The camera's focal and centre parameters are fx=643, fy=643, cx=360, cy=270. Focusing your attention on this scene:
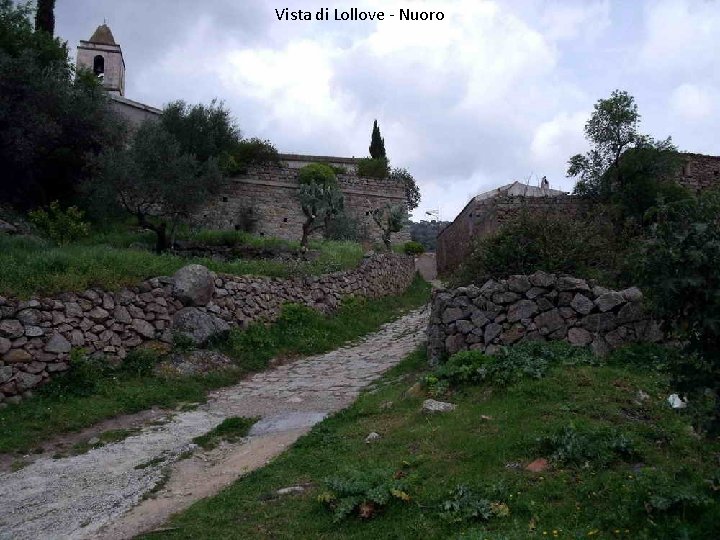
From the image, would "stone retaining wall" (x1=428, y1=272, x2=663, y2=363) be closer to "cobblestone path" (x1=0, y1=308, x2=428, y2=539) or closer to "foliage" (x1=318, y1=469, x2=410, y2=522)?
"cobblestone path" (x1=0, y1=308, x2=428, y2=539)

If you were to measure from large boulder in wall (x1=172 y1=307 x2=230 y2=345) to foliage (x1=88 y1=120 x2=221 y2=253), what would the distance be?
5353 mm

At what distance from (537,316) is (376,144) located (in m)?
30.6

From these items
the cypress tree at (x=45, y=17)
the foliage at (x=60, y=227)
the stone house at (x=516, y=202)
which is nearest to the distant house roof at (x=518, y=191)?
the stone house at (x=516, y=202)

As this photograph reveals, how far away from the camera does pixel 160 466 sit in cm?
696

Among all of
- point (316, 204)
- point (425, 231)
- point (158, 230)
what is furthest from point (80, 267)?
point (425, 231)

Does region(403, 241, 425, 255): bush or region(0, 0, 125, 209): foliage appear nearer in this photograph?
region(0, 0, 125, 209): foliage

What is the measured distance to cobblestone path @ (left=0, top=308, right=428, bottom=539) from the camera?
563 centimetres

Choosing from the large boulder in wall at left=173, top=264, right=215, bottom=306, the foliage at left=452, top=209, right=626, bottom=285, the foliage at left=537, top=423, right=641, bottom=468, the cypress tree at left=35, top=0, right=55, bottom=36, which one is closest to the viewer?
the foliage at left=537, top=423, right=641, bottom=468

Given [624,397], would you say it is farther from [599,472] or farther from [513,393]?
[599,472]

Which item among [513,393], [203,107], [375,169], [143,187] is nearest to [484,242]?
[513,393]

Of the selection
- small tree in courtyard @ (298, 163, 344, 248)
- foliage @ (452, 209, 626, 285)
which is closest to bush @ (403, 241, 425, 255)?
small tree in courtyard @ (298, 163, 344, 248)

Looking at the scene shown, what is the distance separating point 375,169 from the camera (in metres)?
29.8

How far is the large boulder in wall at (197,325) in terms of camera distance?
11.6 metres

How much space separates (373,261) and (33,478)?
12653mm
